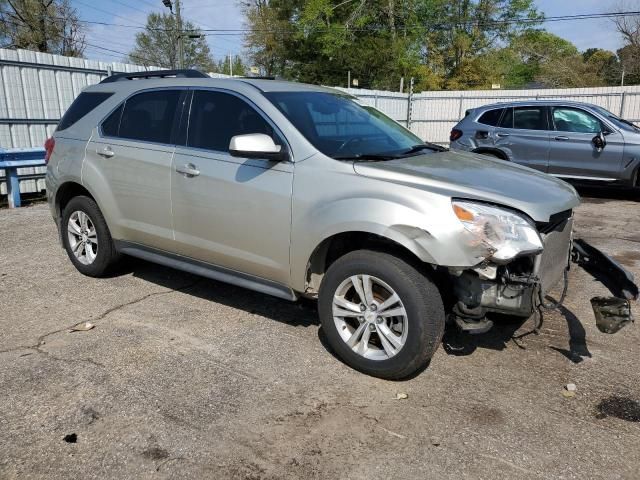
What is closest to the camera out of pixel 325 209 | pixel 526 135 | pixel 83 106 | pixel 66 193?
pixel 325 209

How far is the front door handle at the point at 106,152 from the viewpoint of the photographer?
15.6ft

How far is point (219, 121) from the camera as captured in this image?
13.7 ft

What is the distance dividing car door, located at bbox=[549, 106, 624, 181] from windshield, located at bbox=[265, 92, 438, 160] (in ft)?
20.4

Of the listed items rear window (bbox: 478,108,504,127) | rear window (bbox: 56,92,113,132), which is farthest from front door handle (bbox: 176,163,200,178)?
rear window (bbox: 478,108,504,127)

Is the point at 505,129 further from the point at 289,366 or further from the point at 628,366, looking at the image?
the point at 289,366

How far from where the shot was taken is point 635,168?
925 cm

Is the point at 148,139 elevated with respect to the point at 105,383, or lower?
elevated

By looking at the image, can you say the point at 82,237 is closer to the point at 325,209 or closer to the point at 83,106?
the point at 83,106

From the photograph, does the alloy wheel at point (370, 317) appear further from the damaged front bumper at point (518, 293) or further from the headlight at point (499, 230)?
the headlight at point (499, 230)

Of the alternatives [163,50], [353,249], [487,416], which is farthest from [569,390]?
[163,50]

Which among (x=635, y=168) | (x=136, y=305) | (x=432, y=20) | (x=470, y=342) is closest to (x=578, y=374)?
(x=470, y=342)

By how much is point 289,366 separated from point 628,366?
222cm

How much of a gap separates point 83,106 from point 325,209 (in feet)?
10.1

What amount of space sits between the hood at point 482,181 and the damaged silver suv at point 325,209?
0.01 metres
